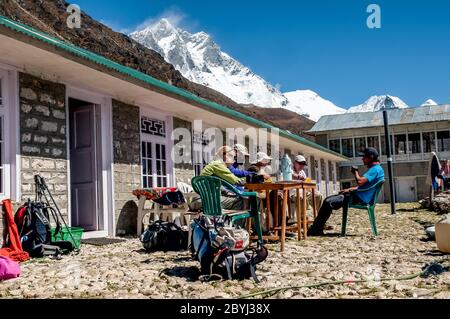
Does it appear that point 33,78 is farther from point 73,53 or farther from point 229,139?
point 229,139

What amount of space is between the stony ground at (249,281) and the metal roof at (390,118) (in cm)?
2554

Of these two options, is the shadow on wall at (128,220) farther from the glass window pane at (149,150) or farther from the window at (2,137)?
the window at (2,137)

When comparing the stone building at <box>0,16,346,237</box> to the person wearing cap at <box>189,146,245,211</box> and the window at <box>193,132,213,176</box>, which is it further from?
the person wearing cap at <box>189,146,245,211</box>

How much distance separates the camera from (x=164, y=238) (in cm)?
572

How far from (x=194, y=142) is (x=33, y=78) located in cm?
481

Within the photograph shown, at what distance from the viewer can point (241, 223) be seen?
19.5 feet

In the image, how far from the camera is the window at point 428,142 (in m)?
29.6

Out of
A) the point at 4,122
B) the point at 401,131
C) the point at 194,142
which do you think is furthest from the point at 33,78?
the point at 401,131

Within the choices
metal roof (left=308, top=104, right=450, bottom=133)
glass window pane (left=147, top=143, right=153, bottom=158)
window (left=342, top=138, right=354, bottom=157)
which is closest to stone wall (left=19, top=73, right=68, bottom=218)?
glass window pane (left=147, top=143, right=153, bottom=158)

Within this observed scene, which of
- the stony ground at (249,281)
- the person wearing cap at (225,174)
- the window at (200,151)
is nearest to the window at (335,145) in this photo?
the window at (200,151)

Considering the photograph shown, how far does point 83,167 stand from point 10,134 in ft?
6.63

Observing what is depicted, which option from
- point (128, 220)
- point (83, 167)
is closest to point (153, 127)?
point (83, 167)

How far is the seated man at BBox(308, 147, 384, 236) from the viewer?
6.71 metres

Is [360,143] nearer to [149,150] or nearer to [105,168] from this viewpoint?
[149,150]
